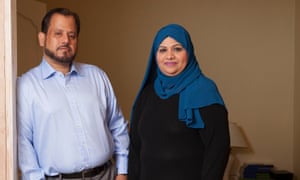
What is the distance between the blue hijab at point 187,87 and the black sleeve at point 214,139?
24mm

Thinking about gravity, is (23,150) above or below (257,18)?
below

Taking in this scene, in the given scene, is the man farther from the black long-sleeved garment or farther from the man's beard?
the black long-sleeved garment

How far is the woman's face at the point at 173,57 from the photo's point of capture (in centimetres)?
166

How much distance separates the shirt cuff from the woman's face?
538mm

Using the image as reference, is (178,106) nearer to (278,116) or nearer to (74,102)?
(74,102)

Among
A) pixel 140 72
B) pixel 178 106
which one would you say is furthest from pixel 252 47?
pixel 178 106

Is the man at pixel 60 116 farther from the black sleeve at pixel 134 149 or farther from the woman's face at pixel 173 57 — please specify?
the woman's face at pixel 173 57

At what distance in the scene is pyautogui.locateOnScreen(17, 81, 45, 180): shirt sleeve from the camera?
65.4 inches

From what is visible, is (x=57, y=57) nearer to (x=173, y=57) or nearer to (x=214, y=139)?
(x=173, y=57)

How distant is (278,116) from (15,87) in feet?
8.74

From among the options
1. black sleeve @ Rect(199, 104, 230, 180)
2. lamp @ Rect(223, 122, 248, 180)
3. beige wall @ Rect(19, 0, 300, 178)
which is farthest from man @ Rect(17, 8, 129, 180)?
beige wall @ Rect(19, 0, 300, 178)

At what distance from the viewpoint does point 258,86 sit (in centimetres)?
367

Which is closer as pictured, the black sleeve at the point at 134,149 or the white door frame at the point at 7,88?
the white door frame at the point at 7,88

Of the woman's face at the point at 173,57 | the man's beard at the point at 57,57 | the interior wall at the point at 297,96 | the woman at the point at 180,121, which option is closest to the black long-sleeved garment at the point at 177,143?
the woman at the point at 180,121
